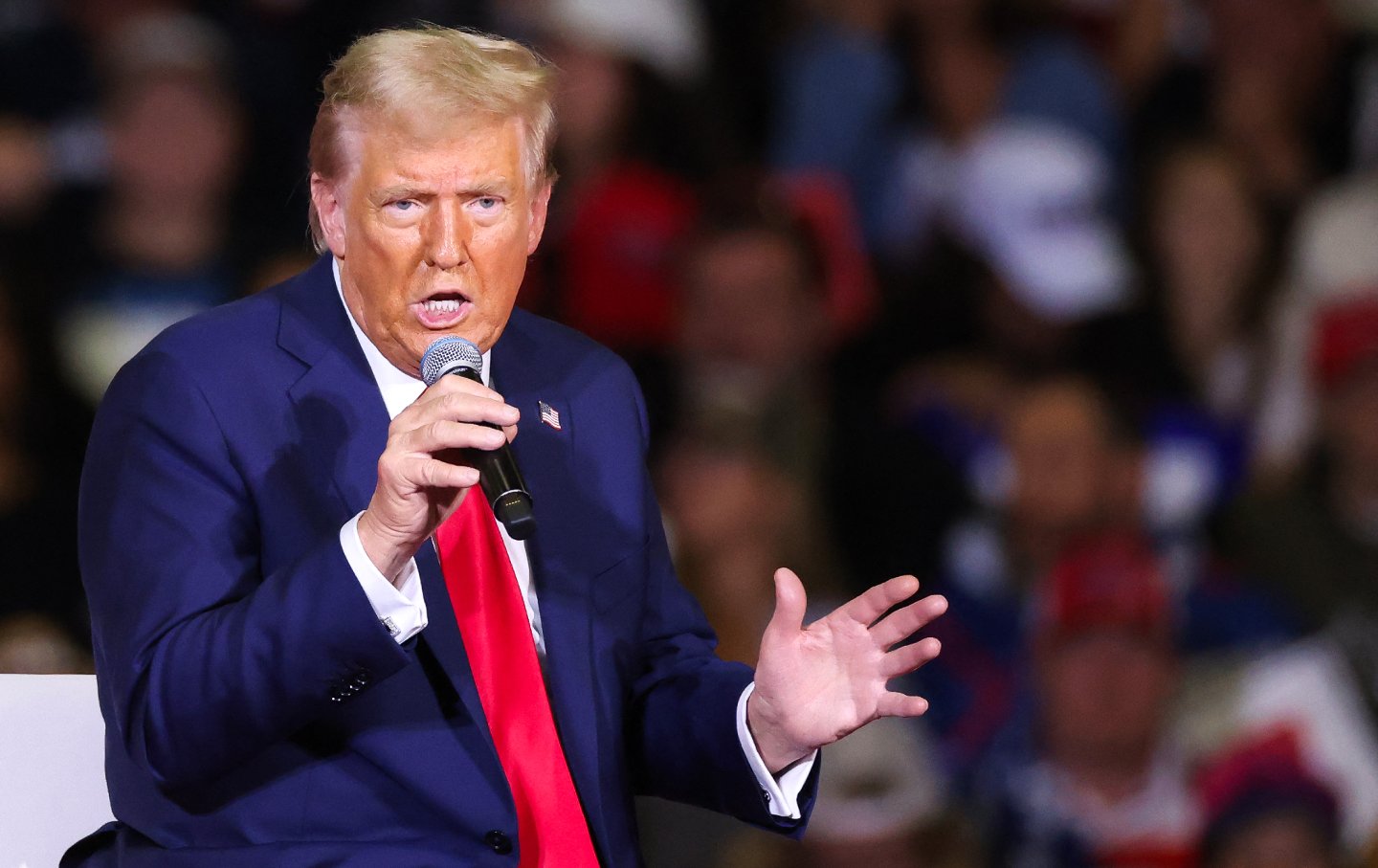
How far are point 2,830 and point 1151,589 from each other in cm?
212

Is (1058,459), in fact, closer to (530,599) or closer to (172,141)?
(172,141)

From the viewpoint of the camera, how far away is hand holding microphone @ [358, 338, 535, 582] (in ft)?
4.02

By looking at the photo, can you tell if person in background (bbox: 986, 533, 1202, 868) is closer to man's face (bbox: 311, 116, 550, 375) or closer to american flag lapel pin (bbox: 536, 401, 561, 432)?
american flag lapel pin (bbox: 536, 401, 561, 432)

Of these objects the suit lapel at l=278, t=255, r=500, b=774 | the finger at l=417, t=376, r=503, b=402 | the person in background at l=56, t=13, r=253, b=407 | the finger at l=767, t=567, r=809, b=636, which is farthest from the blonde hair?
the person in background at l=56, t=13, r=253, b=407

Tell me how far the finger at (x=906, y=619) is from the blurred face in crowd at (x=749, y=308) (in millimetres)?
1754

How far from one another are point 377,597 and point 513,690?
0.24 meters

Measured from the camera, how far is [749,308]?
3.23 metres

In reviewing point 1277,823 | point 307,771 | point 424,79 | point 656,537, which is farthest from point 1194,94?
point 307,771

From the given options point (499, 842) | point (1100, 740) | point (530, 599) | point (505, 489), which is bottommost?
point (1100, 740)

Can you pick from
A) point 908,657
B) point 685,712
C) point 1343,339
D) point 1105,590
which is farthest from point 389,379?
point 1343,339

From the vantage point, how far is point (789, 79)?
3.43 meters

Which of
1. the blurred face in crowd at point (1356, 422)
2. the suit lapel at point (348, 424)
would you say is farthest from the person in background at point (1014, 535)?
the suit lapel at point (348, 424)

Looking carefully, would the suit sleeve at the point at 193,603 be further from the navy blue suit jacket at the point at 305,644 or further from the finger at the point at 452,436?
the finger at the point at 452,436

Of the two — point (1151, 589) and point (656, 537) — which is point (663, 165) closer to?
point (1151, 589)
